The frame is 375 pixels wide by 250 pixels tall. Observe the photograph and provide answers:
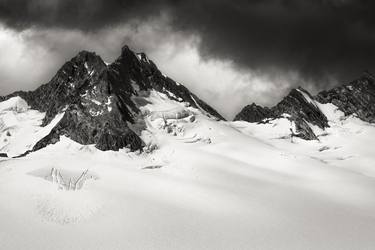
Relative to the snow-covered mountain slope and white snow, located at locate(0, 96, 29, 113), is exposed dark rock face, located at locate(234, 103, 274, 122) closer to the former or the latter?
the snow-covered mountain slope

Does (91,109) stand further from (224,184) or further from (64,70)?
(224,184)

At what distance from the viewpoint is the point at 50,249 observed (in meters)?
22.8

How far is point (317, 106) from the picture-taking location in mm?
154125

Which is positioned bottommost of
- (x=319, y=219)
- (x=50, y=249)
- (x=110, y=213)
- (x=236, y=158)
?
(x=50, y=249)

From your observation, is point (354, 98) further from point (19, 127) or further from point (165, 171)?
point (19, 127)

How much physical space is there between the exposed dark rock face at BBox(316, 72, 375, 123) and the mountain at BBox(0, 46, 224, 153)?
5156 cm

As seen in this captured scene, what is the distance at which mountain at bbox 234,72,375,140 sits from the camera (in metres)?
139

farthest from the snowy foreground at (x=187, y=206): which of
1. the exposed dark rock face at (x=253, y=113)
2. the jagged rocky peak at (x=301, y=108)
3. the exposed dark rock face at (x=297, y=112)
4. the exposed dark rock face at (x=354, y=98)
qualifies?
the exposed dark rock face at (x=354, y=98)

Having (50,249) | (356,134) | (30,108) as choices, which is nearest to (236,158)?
(50,249)

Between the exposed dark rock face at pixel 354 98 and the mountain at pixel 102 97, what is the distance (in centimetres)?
5156

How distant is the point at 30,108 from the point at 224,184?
98.8m

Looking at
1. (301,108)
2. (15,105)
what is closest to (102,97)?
(15,105)

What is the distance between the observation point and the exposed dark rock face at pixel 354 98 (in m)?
157

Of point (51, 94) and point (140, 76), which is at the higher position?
point (140, 76)
